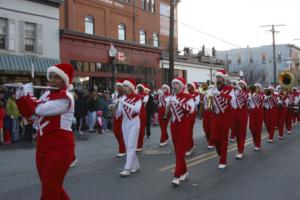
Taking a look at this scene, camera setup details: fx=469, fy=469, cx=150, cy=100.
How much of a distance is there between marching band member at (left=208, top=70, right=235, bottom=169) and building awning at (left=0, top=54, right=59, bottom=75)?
45.1ft

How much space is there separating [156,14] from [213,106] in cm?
3263

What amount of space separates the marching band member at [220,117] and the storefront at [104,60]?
14.6 meters

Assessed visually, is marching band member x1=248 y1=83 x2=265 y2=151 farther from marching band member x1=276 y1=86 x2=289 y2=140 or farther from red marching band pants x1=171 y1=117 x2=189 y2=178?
red marching band pants x1=171 y1=117 x2=189 y2=178

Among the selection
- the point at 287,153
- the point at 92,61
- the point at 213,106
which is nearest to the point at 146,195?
the point at 213,106

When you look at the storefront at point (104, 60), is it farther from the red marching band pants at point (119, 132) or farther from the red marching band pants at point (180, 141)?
the red marching band pants at point (180, 141)

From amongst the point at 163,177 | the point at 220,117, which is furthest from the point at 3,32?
the point at 163,177

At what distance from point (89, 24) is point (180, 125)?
84.6 ft

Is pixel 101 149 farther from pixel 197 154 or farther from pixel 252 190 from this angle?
pixel 252 190

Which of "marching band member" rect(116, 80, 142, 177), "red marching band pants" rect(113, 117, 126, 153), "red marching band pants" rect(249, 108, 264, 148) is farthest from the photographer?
"red marching band pants" rect(249, 108, 264, 148)

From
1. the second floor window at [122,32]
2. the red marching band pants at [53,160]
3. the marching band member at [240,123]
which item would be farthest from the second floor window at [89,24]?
the red marching band pants at [53,160]

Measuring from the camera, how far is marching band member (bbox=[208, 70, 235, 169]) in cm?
997

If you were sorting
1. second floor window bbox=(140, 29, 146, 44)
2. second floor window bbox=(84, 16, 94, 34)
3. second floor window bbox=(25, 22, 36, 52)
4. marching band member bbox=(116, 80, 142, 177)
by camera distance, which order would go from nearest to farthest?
marching band member bbox=(116, 80, 142, 177)
second floor window bbox=(25, 22, 36, 52)
second floor window bbox=(84, 16, 94, 34)
second floor window bbox=(140, 29, 146, 44)

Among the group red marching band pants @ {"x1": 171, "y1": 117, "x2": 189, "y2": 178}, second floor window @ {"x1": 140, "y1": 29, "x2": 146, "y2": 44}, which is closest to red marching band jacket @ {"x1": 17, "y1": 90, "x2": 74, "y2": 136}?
red marching band pants @ {"x1": 171, "y1": 117, "x2": 189, "y2": 178}

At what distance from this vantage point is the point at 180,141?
8.25 meters
